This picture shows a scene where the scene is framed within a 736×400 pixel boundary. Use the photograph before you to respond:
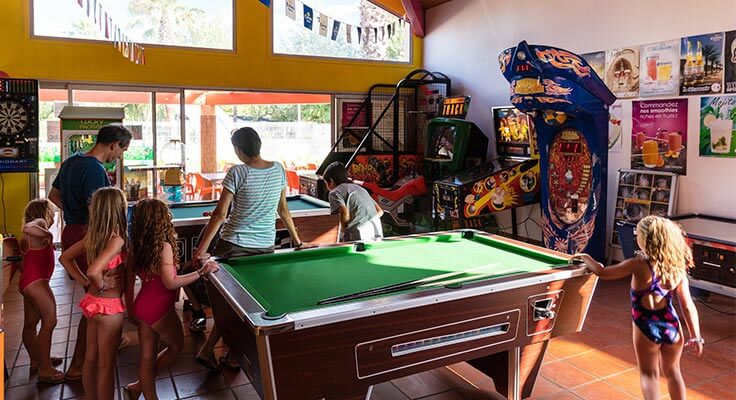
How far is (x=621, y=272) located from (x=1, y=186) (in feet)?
23.8

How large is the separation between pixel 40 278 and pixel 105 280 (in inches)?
31.5

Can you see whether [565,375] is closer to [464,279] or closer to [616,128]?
[464,279]

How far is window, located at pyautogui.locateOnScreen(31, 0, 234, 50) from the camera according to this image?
293 inches

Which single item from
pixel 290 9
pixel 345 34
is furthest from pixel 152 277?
pixel 345 34

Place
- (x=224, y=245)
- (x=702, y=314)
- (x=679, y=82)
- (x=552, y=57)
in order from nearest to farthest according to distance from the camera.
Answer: (x=224, y=245) → (x=702, y=314) → (x=552, y=57) → (x=679, y=82)

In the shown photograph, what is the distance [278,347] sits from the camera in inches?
86.2

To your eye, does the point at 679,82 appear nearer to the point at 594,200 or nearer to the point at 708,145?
the point at 708,145

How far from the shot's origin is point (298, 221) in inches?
199

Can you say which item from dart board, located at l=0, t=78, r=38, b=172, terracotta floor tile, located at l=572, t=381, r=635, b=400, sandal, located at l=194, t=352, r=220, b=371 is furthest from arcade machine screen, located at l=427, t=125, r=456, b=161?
sandal, located at l=194, t=352, r=220, b=371

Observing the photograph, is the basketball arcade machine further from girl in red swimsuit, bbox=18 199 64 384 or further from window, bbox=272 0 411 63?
girl in red swimsuit, bbox=18 199 64 384

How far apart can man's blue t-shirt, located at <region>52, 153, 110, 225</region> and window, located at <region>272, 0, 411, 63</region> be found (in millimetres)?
5393

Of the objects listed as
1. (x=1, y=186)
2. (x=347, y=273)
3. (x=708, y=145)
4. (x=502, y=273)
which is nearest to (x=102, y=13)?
(x=1, y=186)

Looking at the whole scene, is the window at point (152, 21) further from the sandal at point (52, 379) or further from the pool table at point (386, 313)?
the pool table at point (386, 313)

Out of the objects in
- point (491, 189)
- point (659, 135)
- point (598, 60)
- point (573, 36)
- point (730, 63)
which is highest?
point (573, 36)
